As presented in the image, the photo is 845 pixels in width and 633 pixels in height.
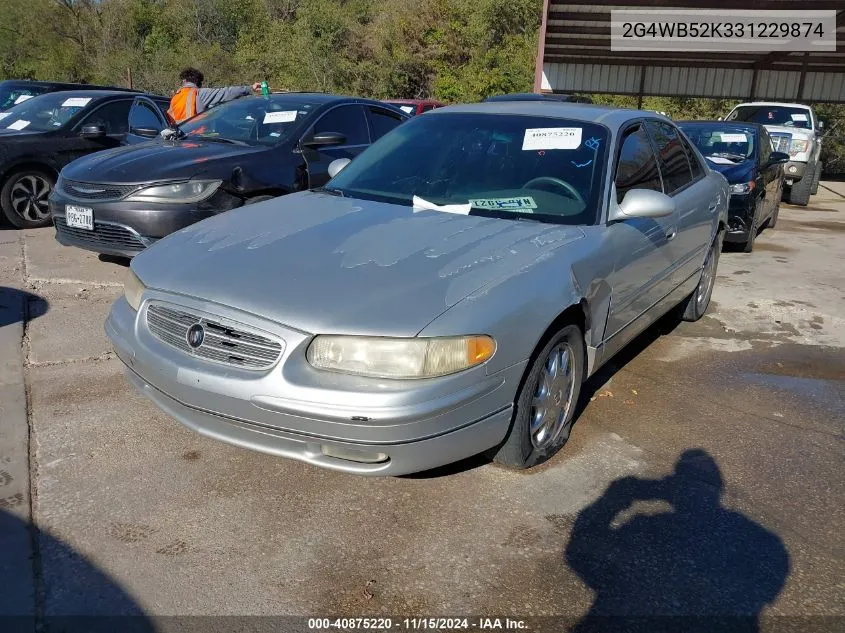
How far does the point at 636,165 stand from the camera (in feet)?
13.4

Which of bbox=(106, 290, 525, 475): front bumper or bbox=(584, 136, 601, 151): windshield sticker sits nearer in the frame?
bbox=(106, 290, 525, 475): front bumper

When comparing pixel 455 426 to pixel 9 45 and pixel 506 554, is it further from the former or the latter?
pixel 9 45

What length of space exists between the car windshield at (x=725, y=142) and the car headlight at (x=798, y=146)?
475 centimetres

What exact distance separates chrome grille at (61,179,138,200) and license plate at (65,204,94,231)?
0.33ft

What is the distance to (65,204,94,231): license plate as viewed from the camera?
5.52 metres

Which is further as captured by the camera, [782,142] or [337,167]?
[782,142]

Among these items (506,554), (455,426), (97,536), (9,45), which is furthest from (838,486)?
(9,45)

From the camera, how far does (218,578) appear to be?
8.24ft

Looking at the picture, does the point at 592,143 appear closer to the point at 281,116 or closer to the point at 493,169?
the point at 493,169

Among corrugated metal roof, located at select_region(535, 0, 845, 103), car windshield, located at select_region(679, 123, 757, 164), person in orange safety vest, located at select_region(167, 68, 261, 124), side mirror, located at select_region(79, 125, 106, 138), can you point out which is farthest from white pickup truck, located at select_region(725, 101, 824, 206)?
side mirror, located at select_region(79, 125, 106, 138)

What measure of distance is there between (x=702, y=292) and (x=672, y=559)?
3343mm

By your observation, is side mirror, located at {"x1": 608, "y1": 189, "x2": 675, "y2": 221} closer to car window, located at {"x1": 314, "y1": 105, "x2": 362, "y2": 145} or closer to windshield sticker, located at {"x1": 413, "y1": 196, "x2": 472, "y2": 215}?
windshield sticker, located at {"x1": 413, "y1": 196, "x2": 472, "y2": 215}

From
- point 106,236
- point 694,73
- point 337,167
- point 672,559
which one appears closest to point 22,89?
point 106,236

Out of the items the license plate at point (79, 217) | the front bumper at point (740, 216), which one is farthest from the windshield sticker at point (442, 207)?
the front bumper at point (740, 216)
